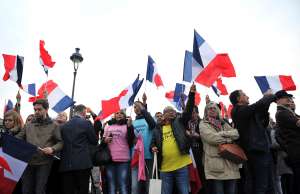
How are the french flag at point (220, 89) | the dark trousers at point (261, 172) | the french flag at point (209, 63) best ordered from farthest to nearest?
1. the french flag at point (220, 89)
2. the french flag at point (209, 63)
3. the dark trousers at point (261, 172)

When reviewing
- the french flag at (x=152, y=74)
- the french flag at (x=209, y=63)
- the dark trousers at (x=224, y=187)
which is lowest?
the dark trousers at (x=224, y=187)

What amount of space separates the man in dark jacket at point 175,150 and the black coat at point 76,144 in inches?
46.4

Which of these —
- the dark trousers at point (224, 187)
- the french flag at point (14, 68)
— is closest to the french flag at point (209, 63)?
the dark trousers at point (224, 187)

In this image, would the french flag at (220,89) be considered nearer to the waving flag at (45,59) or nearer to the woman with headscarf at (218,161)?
the woman with headscarf at (218,161)

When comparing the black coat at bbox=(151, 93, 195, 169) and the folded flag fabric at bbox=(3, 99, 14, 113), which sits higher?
the folded flag fabric at bbox=(3, 99, 14, 113)

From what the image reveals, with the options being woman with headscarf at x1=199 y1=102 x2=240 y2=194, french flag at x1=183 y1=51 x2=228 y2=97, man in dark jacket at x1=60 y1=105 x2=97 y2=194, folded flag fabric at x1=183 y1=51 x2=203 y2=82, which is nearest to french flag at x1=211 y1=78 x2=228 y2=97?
french flag at x1=183 y1=51 x2=228 y2=97

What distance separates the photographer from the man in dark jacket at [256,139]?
537 cm

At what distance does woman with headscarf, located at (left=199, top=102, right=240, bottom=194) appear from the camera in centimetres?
557

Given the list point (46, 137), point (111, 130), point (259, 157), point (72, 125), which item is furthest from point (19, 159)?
point (259, 157)

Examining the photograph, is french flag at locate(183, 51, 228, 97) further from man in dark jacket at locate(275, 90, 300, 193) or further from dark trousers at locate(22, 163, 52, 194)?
dark trousers at locate(22, 163, 52, 194)

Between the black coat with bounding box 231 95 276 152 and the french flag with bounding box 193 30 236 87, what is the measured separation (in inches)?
45.4

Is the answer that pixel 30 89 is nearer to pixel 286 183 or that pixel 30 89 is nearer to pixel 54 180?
pixel 54 180

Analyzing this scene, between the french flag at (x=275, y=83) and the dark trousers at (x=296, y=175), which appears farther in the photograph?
the french flag at (x=275, y=83)

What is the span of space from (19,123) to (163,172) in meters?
2.82
